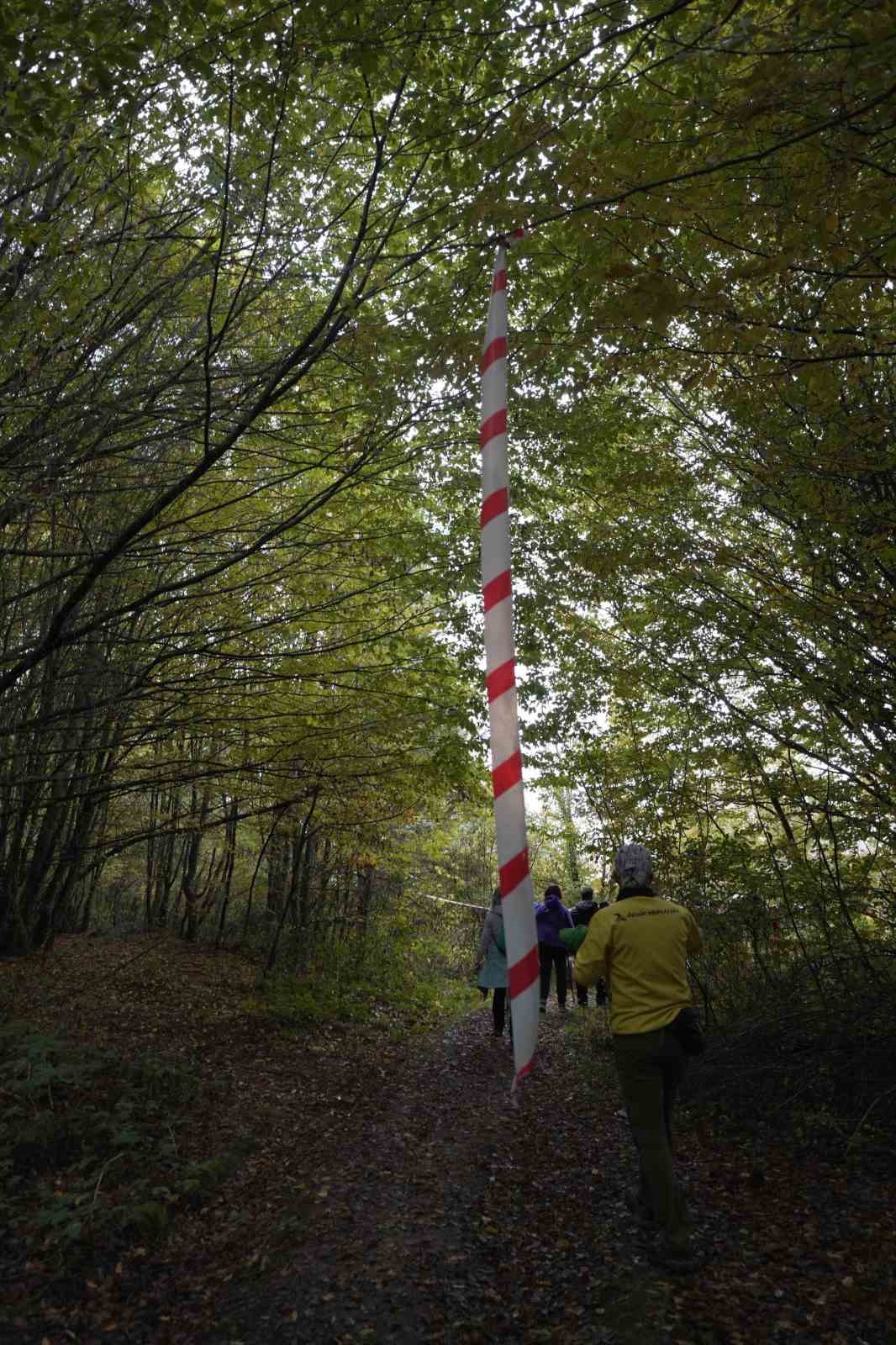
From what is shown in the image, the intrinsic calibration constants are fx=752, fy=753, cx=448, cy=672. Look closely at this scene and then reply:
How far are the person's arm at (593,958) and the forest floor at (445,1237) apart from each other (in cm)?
136

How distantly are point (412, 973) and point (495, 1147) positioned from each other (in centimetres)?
871

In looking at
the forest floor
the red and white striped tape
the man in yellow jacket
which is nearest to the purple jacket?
the forest floor

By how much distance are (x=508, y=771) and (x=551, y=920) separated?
7871 millimetres

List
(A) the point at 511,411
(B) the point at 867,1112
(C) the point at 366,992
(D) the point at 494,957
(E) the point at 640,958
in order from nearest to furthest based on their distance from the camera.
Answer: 1. (E) the point at 640,958
2. (B) the point at 867,1112
3. (A) the point at 511,411
4. (D) the point at 494,957
5. (C) the point at 366,992

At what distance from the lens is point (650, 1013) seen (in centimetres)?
385

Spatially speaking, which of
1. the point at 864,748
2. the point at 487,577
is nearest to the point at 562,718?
the point at 864,748

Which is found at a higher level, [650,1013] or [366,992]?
[650,1013]

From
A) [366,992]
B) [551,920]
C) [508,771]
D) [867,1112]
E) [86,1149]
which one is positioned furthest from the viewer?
[366,992]

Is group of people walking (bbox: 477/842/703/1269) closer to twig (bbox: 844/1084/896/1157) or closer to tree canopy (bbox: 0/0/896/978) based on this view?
twig (bbox: 844/1084/896/1157)

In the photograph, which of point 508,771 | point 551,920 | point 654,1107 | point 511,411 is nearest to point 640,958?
point 654,1107

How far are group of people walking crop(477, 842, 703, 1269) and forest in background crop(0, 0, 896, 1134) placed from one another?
7.47ft

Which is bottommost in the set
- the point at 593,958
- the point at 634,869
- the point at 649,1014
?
the point at 649,1014

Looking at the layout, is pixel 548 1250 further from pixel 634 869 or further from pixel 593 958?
pixel 634 869

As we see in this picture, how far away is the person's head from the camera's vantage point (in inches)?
164
